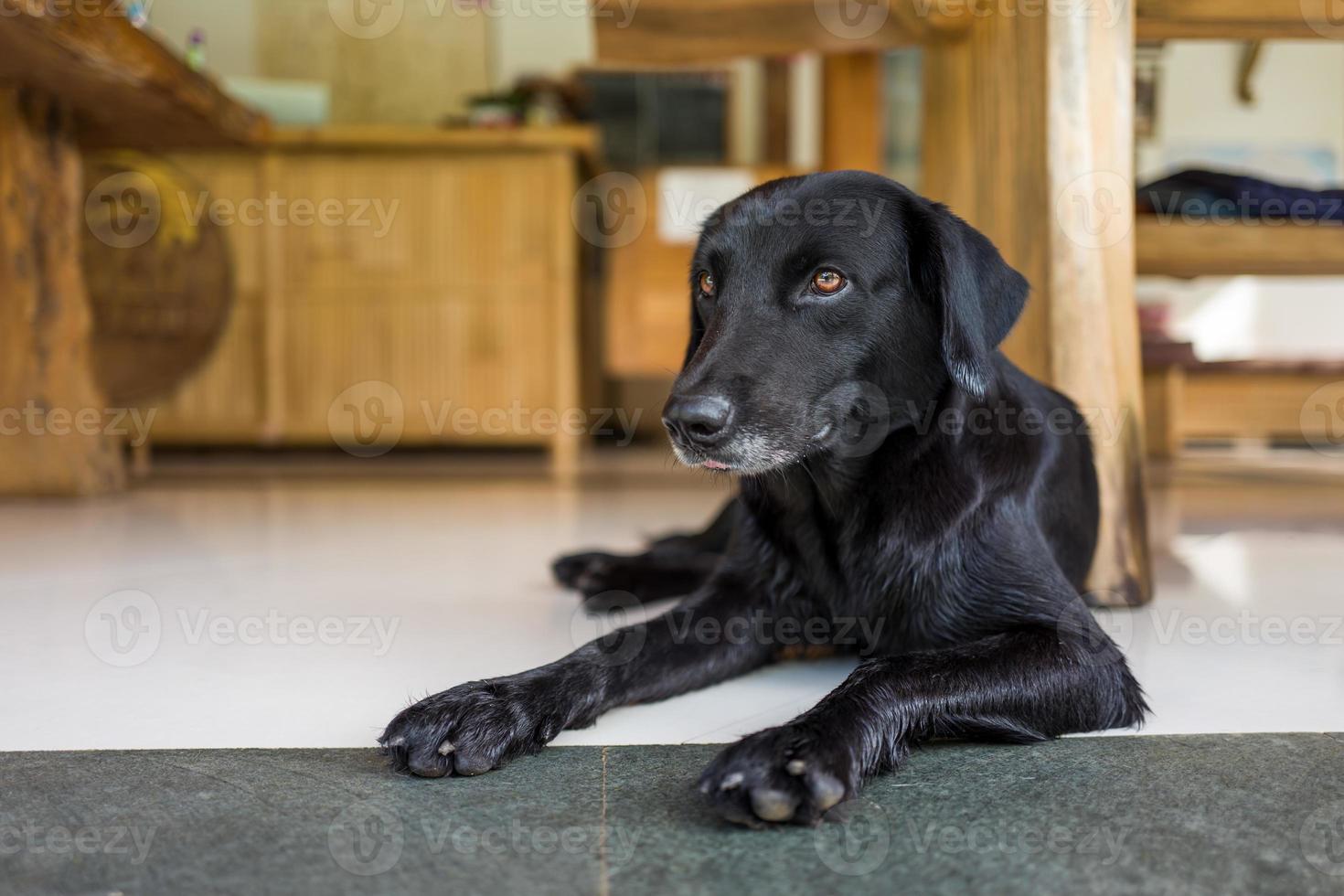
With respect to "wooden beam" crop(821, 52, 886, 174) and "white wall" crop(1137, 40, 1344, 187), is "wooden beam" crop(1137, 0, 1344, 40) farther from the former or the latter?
"white wall" crop(1137, 40, 1344, 187)

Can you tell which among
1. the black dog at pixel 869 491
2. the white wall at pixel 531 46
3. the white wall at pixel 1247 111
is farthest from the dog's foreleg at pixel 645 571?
the white wall at pixel 1247 111

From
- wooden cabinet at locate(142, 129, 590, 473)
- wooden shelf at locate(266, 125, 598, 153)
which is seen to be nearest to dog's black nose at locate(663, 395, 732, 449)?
wooden cabinet at locate(142, 129, 590, 473)

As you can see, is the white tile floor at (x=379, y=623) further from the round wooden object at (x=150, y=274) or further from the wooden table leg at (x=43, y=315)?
the round wooden object at (x=150, y=274)

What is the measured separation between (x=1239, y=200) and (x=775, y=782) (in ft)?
6.79

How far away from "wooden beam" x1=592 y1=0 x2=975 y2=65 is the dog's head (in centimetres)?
106

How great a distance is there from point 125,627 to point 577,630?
0.68 metres

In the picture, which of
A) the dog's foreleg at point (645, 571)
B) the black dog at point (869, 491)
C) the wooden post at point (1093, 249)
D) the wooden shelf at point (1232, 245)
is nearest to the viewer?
the black dog at point (869, 491)

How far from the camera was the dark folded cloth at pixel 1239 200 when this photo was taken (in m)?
2.41

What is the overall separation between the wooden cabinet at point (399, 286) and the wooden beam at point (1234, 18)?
2996 mm

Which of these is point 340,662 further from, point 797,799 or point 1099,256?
point 1099,256

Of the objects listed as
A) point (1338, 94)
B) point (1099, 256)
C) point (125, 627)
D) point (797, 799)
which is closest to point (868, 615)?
point (797, 799)

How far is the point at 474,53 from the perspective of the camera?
7.19m

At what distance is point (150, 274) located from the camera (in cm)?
467

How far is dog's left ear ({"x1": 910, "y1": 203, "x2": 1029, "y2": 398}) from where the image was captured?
1.29 metres
